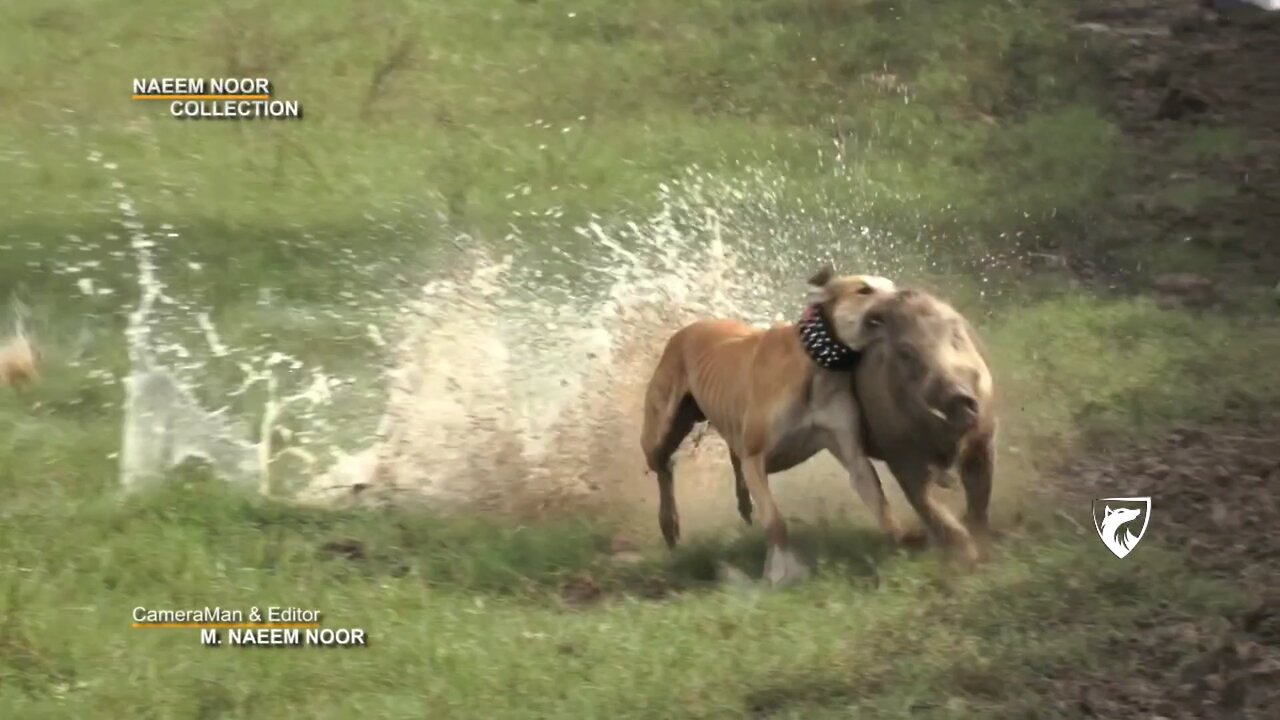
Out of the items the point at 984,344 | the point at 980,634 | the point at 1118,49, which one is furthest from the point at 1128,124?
the point at 980,634

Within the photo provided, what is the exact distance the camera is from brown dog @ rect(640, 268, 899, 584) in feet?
9.27

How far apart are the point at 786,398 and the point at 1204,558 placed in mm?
662

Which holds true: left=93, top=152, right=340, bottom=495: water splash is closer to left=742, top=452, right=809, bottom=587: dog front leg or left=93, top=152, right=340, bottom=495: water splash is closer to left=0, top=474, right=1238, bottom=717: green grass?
left=0, top=474, right=1238, bottom=717: green grass

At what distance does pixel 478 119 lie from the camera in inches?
131

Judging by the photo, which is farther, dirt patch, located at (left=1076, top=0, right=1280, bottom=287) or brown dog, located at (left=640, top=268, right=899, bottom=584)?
dirt patch, located at (left=1076, top=0, right=1280, bottom=287)

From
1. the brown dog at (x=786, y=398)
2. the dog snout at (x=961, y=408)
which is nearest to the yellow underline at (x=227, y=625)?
the brown dog at (x=786, y=398)

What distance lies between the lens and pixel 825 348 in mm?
2834

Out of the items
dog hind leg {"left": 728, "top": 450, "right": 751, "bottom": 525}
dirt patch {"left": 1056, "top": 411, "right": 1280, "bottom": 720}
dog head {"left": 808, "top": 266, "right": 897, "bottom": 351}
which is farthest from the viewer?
dog hind leg {"left": 728, "top": 450, "right": 751, "bottom": 525}

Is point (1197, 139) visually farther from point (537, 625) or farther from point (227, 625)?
point (227, 625)

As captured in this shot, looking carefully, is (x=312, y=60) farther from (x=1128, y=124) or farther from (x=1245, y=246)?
(x=1245, y=246)

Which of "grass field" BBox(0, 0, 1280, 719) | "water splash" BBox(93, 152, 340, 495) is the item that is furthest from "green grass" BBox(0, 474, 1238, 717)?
"water splash" BBox(93, 152, 340, 495)

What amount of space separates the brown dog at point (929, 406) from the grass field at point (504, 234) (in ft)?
0.27

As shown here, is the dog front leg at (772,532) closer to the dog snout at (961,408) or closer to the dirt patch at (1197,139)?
the dog snout at (961,408)

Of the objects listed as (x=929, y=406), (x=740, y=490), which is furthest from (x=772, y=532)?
(x=929, y=406)
